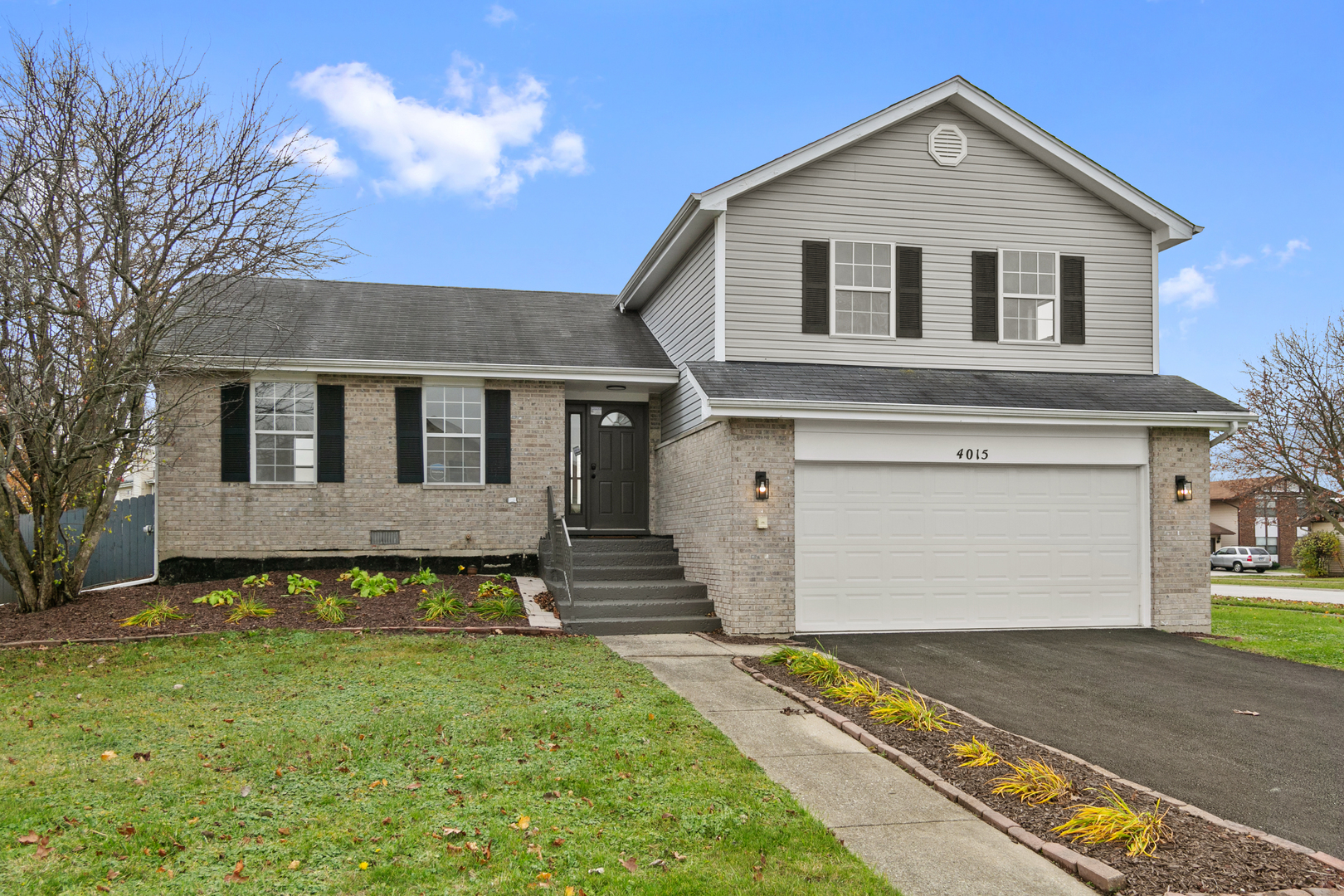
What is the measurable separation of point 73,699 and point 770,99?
43.1 feet

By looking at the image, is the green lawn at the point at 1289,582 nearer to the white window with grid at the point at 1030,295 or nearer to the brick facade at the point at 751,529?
the white window with grid at the point at 1030,295

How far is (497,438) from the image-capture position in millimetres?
13492

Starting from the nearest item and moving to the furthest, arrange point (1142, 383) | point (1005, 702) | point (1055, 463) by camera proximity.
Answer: point (1005, 702) < point (1055, 463) < point (1142, 383)

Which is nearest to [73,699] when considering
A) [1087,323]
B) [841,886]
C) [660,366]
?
[841,886]

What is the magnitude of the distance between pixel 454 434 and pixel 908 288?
7.27 metres

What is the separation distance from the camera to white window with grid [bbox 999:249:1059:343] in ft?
40.7

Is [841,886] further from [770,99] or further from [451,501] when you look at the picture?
[770,99]

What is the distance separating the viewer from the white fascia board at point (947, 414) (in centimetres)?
1025

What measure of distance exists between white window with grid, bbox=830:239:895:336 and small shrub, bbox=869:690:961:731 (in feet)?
20.9

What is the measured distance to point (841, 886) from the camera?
12.3ft

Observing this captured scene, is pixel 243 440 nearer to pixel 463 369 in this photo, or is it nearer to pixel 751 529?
pixel 463 369

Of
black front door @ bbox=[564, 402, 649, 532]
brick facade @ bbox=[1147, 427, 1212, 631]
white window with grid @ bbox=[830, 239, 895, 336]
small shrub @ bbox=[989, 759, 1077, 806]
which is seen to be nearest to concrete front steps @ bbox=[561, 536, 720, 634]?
black front door @ bbox=[564, 402, 649, 532]

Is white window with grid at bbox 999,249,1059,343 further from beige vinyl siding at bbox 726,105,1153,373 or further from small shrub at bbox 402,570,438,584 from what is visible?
small shrub at bbox 402,570,438,584

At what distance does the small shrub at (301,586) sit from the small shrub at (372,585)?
519mm
